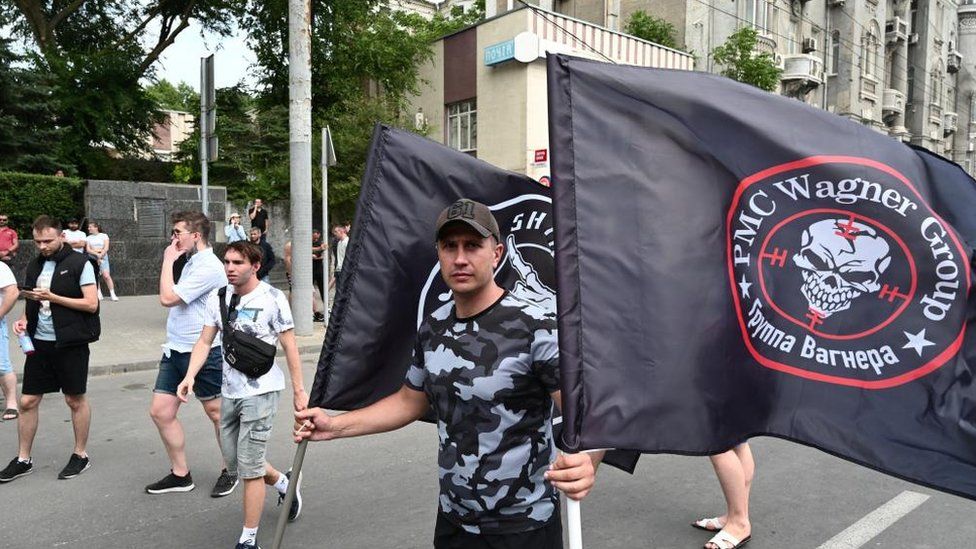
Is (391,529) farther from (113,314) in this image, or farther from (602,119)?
(113,314)

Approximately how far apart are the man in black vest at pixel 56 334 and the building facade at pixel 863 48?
25.2 meters

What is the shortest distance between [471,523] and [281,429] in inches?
185

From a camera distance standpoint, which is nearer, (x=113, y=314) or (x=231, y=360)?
(x=231, y=360)

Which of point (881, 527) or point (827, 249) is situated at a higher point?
point (827, 249)

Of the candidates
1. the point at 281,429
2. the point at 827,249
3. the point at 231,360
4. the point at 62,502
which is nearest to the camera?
the point at 827,249

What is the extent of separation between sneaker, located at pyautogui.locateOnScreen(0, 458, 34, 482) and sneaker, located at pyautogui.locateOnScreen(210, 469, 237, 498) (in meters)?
1.51

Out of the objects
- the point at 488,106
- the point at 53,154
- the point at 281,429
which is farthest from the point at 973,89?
the point at 281,429

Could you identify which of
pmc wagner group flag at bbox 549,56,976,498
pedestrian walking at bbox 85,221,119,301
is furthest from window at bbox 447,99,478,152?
pmc wagner group flag at bbox 549,56,976,498

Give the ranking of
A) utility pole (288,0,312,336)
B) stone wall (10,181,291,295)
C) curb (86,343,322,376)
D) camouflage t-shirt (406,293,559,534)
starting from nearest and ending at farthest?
camouflage t-shirt (406,293,559,534) → curb (86,343,322,376) → utility pole (288,0,312,336) → stone wall (10,181,291,295)

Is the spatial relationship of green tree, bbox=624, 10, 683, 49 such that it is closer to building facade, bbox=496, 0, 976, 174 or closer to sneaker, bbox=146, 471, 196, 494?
building facade, bbox=496, 0, 976, 174

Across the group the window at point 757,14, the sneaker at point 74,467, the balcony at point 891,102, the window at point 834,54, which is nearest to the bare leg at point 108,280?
the sneaker at point 74,467

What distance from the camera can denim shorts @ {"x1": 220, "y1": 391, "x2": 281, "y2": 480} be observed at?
4.29 m

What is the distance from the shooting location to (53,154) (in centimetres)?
1973

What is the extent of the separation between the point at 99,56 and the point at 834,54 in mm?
31362
